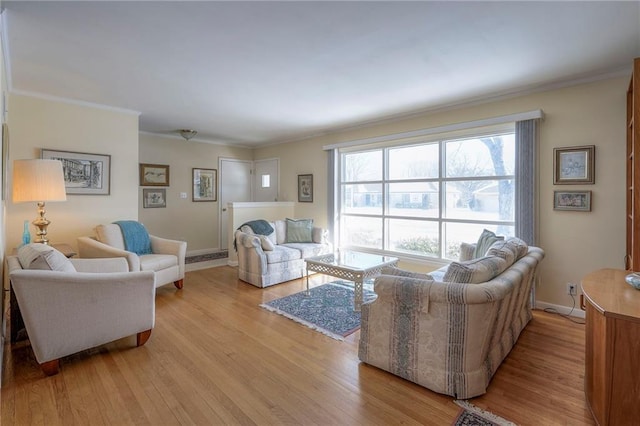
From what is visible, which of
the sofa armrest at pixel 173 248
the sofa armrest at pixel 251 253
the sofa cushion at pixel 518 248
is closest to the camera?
the sofa cushion at pixel 518 248

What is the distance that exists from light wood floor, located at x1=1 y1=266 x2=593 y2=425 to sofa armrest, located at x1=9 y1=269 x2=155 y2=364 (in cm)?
21

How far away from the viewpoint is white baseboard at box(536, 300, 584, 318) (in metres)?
3.16

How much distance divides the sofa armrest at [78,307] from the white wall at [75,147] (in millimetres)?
1872

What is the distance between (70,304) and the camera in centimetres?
211

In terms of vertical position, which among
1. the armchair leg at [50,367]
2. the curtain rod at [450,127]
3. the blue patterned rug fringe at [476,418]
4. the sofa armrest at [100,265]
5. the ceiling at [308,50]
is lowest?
the blue patterned rug fringe at [476,418]

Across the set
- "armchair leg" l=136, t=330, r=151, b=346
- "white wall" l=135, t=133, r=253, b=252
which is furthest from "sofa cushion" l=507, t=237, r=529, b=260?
"white wall" l=135, t=133, r=253, b=252

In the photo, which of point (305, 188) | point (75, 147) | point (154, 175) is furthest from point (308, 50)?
point (154, 175)

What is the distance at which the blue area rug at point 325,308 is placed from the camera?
2889mm

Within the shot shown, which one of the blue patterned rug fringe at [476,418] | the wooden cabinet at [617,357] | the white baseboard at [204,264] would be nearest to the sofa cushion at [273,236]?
the white baseboard at [204,264]

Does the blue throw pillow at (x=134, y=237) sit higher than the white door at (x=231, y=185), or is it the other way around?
the white door at (x=231, y=185)

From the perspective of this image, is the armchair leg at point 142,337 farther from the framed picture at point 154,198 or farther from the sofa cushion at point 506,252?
the framed picture at point 154,198

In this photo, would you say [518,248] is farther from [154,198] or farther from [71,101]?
[154,198]

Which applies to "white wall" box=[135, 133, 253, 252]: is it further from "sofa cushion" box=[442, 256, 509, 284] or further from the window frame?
"sofa cushion" box=[442, 256, 509, 284]

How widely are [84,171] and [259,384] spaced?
3.57 meters
